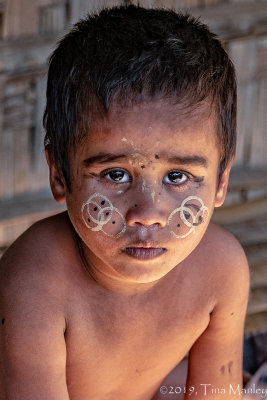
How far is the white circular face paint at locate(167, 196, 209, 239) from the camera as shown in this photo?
122 centimetres

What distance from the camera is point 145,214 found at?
1161mm

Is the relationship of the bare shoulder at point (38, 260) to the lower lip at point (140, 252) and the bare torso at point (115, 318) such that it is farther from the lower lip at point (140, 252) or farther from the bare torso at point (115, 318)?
the lower lip at point (140, 252)

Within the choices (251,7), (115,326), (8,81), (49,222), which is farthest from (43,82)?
(115,326)

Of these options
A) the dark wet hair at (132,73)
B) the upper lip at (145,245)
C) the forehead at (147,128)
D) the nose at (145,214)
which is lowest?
the upper lip at (145,245)

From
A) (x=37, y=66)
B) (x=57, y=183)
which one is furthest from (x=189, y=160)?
(x=37, y=66)

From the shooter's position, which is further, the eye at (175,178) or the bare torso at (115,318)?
the bare torso at (115,318)

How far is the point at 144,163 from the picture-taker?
117 cm

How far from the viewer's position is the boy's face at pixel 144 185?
117 centimetres

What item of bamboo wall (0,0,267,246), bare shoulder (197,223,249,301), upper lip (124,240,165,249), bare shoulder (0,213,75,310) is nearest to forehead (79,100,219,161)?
upper lip (124,240,165,249)

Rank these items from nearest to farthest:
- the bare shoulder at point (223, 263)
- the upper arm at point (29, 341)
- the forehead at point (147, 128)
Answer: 1. the forehead at point (147, 128)
2. the upper arm at point (29, 341)
3. the bare shoulder at point (223, 263)

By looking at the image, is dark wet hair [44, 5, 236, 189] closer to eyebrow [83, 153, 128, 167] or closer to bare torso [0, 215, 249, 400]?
eyebrow [83, 153, 128, 167]

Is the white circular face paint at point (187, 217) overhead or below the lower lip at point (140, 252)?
overhead

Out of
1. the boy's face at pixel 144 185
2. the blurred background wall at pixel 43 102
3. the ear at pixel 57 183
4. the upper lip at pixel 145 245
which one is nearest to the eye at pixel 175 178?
the boy's face at pixel 144 185

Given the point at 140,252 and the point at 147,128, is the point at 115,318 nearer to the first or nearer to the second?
the point at 140,252
